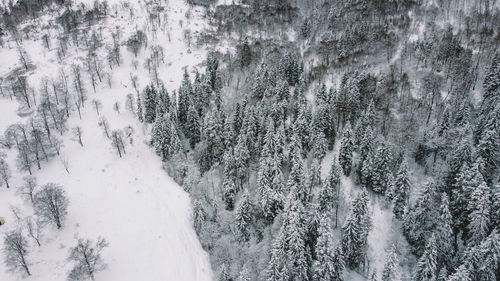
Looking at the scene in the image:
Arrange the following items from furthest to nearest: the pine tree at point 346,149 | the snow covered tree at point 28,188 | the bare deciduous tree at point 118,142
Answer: the bare deciduous tree at point 118,142
the pine tree at point 346,149
the snow covered tree at point 28,188

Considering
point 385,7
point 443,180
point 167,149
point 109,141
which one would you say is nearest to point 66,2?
point 109,141

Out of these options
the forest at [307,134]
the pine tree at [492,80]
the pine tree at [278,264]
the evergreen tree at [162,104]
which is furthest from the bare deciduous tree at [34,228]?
the pine tree at [492,80]

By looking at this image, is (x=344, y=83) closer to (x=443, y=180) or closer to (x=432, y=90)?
(x=432, y=90)

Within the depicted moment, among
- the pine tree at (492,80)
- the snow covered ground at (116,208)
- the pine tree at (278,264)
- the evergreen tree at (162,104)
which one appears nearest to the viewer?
the pine tree at (278,264)

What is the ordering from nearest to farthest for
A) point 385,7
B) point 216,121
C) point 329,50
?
point 216,121 < point 329,50 < point 385,7

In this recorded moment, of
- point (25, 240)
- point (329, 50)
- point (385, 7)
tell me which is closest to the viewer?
point (25, 240)

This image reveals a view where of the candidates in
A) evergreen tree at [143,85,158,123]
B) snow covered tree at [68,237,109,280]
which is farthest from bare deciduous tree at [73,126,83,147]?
snow covered tree at [68,237,109,280]

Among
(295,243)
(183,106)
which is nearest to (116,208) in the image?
(183,106)

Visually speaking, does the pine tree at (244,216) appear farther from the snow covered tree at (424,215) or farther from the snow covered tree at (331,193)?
the snow covered tree at (424,215)
